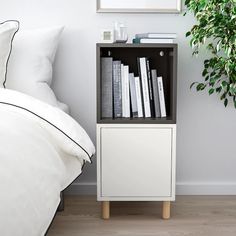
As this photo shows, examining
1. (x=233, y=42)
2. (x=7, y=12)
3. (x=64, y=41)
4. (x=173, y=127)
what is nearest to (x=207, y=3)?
(x=233, y=42)

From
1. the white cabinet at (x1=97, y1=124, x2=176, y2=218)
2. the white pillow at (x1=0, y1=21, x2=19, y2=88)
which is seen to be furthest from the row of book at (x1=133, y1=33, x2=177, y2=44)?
the white pillow at (x1=0, y1=21, x2=19, y2=88)

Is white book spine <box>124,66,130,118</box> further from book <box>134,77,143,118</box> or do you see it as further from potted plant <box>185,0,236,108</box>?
potted plant <box>185,0,236,108</box>

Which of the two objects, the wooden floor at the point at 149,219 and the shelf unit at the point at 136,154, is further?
the shelf unit at the point at 136,154

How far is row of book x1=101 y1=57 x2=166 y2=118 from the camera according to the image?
2375mm

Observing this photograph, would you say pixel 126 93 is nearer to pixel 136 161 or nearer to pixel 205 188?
pixel 136 161

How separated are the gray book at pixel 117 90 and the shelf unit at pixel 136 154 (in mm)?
95

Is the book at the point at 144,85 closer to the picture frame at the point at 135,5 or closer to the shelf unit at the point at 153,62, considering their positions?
the shelf unit at the point at 153,62

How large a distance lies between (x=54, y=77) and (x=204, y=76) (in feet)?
2.86

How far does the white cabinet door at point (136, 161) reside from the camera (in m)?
2.29

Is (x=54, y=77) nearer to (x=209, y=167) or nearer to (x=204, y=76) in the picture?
(x=204, y=76)

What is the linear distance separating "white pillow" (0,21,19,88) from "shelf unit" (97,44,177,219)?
44 cm

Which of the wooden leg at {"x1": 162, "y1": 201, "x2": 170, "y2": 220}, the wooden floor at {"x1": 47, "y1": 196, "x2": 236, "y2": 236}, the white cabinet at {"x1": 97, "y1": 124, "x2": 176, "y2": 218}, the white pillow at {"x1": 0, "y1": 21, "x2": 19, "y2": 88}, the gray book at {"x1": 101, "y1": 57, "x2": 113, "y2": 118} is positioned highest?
the white pillow at {"x1": 0, "y1": 21, "x2": 19, "y2": 88}

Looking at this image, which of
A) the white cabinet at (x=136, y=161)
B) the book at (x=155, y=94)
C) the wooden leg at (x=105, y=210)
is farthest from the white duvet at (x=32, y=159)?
the book at (x=155, y=94)

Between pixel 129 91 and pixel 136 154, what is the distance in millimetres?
336
